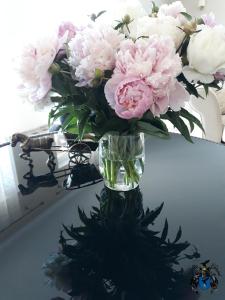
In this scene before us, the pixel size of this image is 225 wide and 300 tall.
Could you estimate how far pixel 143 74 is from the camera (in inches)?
19.8

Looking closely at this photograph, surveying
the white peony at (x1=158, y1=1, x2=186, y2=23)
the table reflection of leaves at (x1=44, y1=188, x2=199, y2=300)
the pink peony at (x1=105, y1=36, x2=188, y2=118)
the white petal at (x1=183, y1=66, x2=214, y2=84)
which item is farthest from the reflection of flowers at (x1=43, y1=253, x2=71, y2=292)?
the white peony at (x1=158, y1=1, x2=186, y2=23)

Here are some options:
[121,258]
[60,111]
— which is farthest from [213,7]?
[121,258]

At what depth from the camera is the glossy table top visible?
0.54 meters

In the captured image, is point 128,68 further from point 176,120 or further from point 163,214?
point 163,214

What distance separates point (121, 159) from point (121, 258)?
238 millimetres

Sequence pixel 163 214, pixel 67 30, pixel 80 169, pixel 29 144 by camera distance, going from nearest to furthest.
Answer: pixel 67 30 < pixel 163 214 < pixel 80 169 < pixel 29 144

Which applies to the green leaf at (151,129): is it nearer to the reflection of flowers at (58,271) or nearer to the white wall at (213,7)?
the reflection of flowers at (58,271)

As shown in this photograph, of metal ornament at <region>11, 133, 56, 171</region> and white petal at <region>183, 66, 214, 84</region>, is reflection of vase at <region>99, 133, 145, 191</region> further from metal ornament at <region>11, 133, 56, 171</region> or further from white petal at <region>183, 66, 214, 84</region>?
metal ornament at <region>11, 133, 56, 171</region>

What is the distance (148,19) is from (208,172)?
514mm

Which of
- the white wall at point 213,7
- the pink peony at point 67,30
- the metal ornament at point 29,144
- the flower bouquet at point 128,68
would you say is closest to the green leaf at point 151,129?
the flower bouquet at point 128,68

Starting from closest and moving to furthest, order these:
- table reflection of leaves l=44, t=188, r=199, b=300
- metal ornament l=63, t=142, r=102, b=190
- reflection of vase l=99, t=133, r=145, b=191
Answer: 1. table reflection of leaves l=44, t=188, r=199, b=300
2. reflection of vase l=99, t=133, r=145, b=191
3. metal ornament l=63, t=142, r=102, b=190

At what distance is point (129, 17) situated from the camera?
0.61 meters

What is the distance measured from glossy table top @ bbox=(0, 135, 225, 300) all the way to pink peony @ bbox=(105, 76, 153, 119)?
29cm

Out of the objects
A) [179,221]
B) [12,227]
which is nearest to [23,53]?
[12,227]
